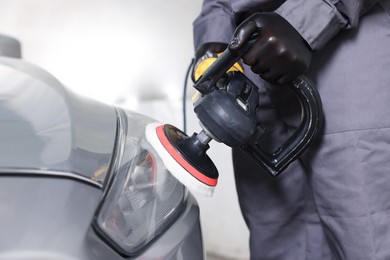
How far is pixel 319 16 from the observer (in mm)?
594

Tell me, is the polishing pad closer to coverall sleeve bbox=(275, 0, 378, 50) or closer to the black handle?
the black handle

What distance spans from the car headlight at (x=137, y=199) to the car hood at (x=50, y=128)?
1.0 inches

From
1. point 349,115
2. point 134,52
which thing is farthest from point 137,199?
point 134,52

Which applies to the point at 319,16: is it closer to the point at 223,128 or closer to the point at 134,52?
the point at 223,128

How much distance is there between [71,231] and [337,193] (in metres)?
0.45

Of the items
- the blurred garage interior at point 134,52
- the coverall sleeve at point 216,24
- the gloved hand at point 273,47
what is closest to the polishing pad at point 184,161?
the gloved hand at point 273,47

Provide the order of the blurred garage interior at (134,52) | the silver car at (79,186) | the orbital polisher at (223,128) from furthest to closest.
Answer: the blurred garage interior at (134,52), the orbital polisher at (223,128), the silver car at (79,186)

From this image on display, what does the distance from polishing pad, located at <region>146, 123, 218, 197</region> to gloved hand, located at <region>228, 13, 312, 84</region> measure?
150 mm

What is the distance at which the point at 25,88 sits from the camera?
578mm

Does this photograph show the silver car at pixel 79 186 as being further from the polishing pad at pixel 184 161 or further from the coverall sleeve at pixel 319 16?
the coverall sleeve at pixel 319 16

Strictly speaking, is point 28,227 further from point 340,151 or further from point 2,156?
point 340,151

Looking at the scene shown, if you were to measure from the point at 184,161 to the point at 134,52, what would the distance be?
1354 mm

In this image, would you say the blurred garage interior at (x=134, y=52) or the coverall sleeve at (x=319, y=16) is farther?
the blurred garage interior at (x=134, y=52)

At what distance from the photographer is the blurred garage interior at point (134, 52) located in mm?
1602
